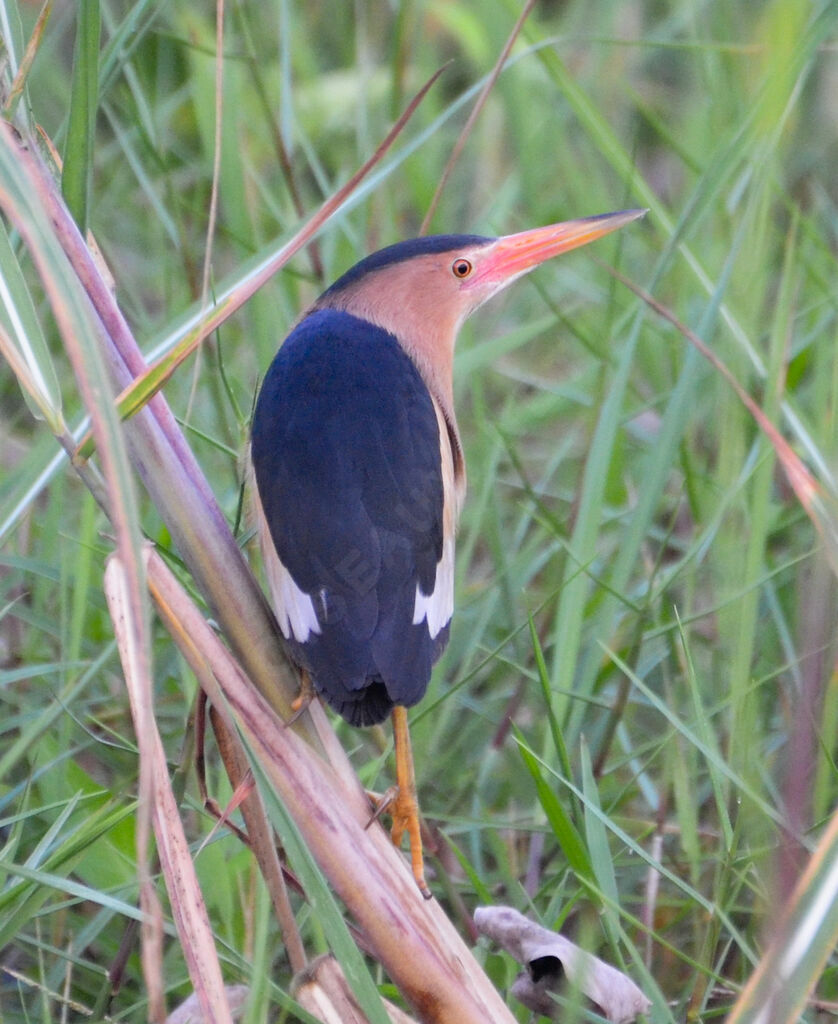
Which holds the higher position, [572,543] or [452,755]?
[572,543]

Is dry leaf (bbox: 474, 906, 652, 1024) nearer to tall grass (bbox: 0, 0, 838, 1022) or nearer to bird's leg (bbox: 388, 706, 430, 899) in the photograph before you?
tall grass (bbox: 0, 0, 838, 1022)

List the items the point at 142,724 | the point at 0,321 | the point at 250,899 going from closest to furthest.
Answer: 1. the point at 142,724
2. the point at 0,321
3. the point at 250,899

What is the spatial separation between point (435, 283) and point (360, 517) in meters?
0.64

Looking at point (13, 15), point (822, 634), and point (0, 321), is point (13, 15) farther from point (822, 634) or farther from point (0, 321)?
point (822, 634)

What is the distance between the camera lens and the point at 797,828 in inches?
26.5

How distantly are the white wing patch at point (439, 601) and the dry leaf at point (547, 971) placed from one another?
0.28 m

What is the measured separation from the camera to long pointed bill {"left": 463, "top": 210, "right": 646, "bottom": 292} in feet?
5.69

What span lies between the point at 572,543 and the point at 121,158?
1.41m

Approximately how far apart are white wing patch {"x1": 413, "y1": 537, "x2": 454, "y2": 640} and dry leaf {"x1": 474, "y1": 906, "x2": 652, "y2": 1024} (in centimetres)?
28

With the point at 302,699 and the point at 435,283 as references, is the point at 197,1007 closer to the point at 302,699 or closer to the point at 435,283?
the point at 302,699

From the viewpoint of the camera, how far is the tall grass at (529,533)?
1066 mm

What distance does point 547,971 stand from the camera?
1175mm

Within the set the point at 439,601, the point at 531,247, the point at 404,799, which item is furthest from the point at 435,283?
the point at 404,799

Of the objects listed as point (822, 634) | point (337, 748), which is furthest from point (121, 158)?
point (822, 634)
